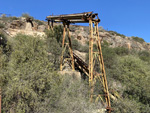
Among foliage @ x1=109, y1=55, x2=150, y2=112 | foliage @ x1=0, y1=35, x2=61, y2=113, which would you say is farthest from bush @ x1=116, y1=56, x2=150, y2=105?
foliage @ x1=0, y1=35, x2=61, y2=113

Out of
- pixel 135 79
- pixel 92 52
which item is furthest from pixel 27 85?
pixel 135 79

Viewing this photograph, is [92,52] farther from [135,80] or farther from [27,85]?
[27,85]

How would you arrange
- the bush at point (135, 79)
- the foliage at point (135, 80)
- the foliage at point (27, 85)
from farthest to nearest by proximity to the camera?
the bush at point (135, 79) → the foliage at point (135, 80) → the foliage at point (27, 85)

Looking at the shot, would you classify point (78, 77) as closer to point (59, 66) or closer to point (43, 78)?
point (59, 66)

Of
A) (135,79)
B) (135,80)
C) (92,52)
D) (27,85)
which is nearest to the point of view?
(27,85)

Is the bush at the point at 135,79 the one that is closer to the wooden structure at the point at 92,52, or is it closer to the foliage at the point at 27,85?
the wooden structure at the point at 92,52

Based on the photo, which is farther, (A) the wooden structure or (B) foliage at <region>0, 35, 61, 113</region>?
(A) the wooden structure

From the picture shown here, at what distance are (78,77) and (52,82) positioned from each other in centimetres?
563

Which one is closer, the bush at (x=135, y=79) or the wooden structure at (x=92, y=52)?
the wooden structure at (x=92, y=52)

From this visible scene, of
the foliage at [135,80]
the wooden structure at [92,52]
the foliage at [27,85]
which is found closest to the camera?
the foliage at [27,85]

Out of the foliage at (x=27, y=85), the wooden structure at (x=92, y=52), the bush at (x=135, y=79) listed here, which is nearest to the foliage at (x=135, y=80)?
the bush at (x=135, y=79)

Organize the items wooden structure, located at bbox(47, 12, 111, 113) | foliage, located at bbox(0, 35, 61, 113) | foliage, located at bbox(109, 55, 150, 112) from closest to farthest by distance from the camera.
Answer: foliage, located at bbox(0, 35, 61, 113) → wooden structure, located at bbox(47, 12, 111, 113) → foliage, located at bbox(109, 55, 150, 112)

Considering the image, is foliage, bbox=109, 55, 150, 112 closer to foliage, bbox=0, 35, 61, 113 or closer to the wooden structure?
the wooden structure

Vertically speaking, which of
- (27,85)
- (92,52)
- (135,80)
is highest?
(92,52)
